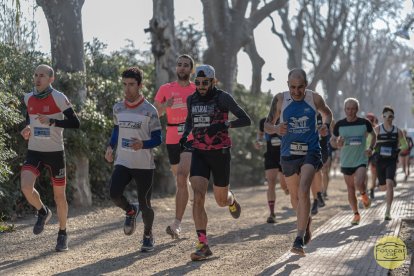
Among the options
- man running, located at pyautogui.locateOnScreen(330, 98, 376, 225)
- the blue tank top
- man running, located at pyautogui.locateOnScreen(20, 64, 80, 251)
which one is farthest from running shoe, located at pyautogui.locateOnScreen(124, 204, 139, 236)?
man running, located at pyautogui.locateOnScreen(330, 98, 376, 225)

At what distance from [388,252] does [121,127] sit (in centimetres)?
310

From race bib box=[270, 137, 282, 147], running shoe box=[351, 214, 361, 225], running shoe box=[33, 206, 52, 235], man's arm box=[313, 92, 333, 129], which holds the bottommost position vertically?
running shoe box=[351, 214, 361, 225]

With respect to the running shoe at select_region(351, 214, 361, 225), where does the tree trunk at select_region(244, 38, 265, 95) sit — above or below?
above

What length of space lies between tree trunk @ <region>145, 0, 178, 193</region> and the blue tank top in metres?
9.39

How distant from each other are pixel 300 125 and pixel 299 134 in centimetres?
9

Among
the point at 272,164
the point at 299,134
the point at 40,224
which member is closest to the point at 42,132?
the point at 40,224

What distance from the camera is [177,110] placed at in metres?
9.82

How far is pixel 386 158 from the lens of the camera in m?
12.6

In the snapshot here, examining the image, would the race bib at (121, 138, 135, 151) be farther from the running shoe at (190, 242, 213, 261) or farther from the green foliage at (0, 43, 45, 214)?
the green foliage at (0, 43, 45, 214)

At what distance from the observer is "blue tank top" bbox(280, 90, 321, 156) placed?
8203mm

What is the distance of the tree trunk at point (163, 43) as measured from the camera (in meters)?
17.4

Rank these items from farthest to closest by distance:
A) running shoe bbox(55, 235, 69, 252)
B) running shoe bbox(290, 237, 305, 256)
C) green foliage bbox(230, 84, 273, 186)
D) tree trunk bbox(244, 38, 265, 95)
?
tree trunk bbox(244, 38, 265, 95), green foliage bbox(230, 84, 273, 186), running shoe bbox(55, 235, 69, 252), running shoe bbox(290, 237, 305, 256)

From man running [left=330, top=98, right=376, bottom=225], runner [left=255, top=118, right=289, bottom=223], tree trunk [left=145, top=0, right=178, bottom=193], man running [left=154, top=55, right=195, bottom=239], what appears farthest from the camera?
tree trunk [left=145, top=0, right=178, bottom=193]

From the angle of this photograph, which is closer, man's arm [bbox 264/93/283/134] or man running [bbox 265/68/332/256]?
man running [bbox 265/68/332/256]
